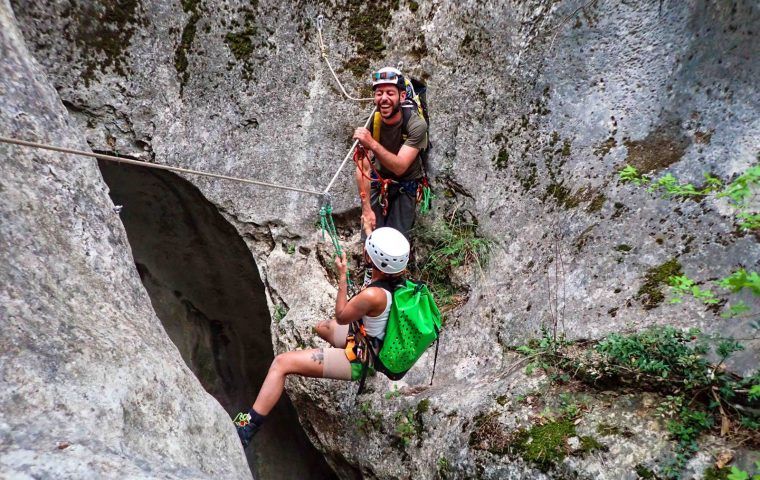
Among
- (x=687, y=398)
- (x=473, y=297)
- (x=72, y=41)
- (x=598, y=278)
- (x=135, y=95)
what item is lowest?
Result: (x=687, y=398)

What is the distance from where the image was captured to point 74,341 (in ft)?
10.3

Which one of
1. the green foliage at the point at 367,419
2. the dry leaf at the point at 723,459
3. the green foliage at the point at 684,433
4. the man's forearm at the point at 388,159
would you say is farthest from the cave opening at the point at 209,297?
the dry leaf at the point at 723,459

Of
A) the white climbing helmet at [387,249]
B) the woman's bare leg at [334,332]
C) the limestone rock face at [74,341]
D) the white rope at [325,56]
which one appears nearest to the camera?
the limestone rock face at [74,341]

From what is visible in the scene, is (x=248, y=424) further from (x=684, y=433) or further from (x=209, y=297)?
(x=209, y=297)

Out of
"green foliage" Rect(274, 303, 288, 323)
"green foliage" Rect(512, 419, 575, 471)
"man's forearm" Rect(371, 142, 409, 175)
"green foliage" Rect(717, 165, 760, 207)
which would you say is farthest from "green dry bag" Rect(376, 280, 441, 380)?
"green foliage" Rect(717, 165, 760, 207)

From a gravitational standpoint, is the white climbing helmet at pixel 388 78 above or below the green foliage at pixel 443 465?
above

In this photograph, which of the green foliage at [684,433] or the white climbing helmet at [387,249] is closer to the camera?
the green foliage at [684,433]

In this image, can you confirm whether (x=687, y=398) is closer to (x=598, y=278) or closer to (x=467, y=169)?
(x=598, y=278)

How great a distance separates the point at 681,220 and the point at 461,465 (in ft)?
7.20

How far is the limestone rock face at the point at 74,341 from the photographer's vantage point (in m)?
2.78

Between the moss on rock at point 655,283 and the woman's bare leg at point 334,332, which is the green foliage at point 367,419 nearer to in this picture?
the woman's bare leg at point 334,332

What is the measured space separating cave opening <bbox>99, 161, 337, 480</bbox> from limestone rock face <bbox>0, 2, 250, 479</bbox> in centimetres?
278

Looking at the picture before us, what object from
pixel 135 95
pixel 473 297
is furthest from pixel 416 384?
pixel 135 95

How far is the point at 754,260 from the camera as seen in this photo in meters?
3.81
